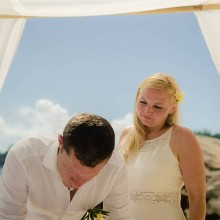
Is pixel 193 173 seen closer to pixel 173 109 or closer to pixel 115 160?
A: pixel 173 109

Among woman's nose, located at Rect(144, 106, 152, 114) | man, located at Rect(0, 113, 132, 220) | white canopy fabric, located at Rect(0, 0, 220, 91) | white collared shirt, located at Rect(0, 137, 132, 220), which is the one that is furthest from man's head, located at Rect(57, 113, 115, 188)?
white canopy fabric, located at Rect(0, 0, 220, 91)

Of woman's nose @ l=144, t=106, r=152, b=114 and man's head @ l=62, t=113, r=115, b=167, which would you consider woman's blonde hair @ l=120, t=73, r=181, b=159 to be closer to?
woman's nose @ l=144, t=106, r=152, b=114

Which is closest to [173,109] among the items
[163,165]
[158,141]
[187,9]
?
[158,141]

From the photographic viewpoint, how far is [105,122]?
130 centimetres

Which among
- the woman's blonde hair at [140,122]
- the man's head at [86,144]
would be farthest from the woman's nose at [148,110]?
the man's head at [86,144]

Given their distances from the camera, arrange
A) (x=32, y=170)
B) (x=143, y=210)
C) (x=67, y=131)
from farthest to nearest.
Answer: (x=143, y=210) < (x=32, y=170) < (x=67, y=131)

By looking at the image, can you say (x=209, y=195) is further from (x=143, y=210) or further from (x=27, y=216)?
(x=27, y=216)

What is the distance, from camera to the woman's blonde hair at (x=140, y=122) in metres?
2.02

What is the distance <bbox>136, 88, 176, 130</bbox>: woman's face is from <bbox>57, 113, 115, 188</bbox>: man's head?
2.30 feet

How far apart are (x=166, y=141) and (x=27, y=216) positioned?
78 centimetres

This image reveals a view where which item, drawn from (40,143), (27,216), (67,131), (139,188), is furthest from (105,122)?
(139,188)

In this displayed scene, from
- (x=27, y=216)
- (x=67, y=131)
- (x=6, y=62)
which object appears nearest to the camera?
(x=67, y=131)

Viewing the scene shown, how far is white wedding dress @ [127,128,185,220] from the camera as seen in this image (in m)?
1.96

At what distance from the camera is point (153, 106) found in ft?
6.49
